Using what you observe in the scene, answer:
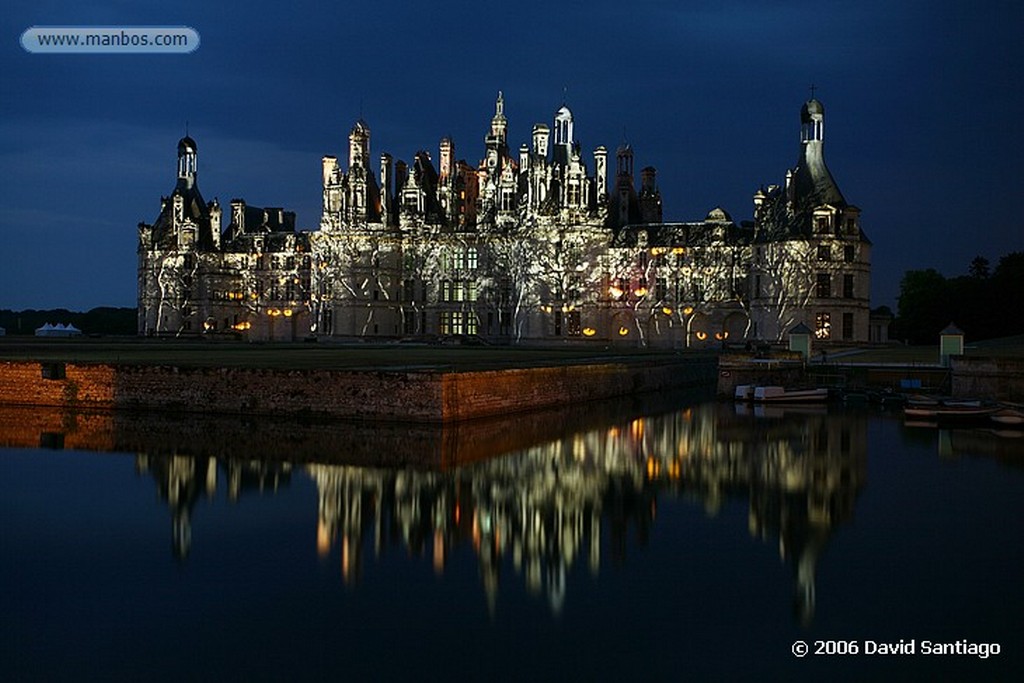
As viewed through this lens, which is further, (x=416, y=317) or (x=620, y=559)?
(x=416, y=317)

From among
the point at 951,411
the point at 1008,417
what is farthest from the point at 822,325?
the point at 1008,417

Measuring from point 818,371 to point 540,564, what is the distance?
31659mm

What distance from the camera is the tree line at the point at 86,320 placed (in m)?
123

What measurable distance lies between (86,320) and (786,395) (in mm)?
111253

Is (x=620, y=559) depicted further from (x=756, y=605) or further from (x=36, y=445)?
(x=36, y=445)

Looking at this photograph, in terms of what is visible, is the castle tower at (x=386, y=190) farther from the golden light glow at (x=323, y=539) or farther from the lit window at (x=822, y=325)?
the golden light glow at (x=323, y=539)

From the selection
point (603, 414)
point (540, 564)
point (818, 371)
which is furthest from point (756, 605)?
point (818, 371)

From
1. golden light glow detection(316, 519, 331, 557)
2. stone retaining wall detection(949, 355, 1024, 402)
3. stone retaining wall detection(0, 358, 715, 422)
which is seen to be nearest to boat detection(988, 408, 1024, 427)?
stone retaining wall detection(949, 355, 1024, 402)

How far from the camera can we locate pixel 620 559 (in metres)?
14.4

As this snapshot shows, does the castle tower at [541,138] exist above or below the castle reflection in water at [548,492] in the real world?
above

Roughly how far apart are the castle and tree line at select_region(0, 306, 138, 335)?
110ft

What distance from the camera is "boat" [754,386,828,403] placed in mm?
39438

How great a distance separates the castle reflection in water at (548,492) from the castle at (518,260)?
35180 millimetres

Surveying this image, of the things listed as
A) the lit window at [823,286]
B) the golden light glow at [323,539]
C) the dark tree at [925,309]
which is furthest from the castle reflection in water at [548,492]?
the dark tree at [925,309]
